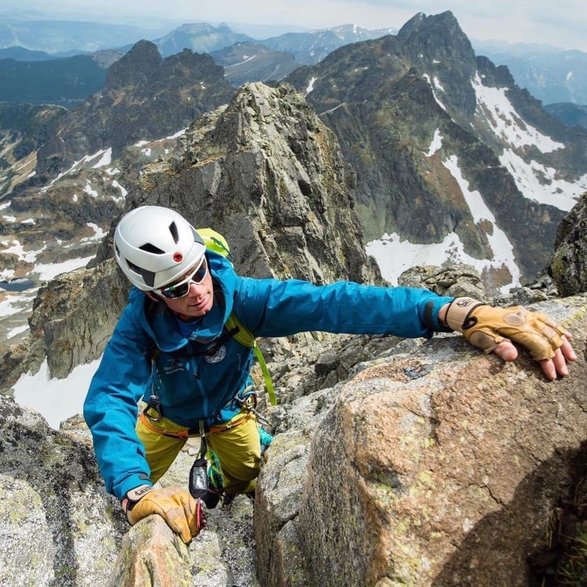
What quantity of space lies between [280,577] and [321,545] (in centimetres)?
90

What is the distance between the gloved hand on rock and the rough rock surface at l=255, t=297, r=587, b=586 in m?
0.15

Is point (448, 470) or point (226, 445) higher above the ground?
point (448, 470)

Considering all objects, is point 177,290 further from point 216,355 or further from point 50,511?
point 50,511

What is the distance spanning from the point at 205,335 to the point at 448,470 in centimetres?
371

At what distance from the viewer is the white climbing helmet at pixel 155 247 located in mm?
6945

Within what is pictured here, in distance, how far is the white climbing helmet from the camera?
6945 mm

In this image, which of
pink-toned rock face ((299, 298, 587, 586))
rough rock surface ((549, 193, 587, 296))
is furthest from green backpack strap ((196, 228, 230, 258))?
rough rock surface ((549, 193, 587, 296))

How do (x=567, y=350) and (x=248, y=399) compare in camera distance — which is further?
(x=248, y=399)

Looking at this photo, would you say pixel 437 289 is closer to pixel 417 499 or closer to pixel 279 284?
pixel 279 284

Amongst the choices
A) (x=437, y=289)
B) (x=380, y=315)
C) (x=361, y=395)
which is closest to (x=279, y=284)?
(x=380, y=315)

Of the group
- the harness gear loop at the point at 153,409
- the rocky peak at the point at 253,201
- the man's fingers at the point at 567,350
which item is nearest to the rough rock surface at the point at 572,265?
the man's fingers at the point at 567,350

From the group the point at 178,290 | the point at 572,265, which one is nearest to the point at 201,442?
the point at 178,290

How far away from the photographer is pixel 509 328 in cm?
536

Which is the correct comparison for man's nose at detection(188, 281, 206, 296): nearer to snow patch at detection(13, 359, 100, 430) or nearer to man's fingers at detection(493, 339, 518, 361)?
man's fingers at detection(493, 339, 518, 361)
